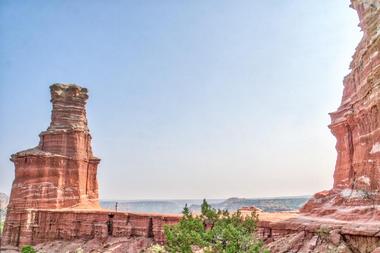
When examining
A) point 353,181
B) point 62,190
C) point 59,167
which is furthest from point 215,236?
point 59,167

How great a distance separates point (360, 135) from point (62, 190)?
47.2 metres

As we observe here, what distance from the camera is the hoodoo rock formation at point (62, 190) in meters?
52.9

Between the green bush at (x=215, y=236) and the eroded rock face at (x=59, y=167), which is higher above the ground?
the eroded rock face at (x=59, y=167)

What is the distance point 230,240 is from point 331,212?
56.5 ft

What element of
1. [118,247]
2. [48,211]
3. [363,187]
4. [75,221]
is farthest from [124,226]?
[363,187]

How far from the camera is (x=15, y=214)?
61.1 m

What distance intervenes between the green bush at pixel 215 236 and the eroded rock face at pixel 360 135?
36.8ft

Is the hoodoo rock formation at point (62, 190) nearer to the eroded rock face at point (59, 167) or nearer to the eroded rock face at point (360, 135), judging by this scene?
the eroded rock face at point (59, 167)

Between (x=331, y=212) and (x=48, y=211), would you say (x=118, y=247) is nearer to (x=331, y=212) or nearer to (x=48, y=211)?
(x=48, y=211)

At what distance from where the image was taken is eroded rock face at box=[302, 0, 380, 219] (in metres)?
32.4

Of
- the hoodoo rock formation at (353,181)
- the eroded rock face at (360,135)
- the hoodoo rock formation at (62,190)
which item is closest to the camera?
the hoodoo rock formation at (353,181)

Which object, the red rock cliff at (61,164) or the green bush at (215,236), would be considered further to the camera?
the red rock cliff at (61,164)

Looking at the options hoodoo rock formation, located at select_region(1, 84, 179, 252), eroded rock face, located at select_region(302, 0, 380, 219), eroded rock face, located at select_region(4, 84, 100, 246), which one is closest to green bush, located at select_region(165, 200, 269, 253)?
eroded rock face, located at select_region(302, 0, 380, 219)

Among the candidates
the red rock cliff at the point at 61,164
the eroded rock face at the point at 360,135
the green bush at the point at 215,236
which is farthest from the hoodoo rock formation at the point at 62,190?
the green bush at the point at 215,236
